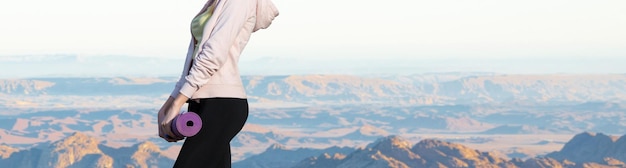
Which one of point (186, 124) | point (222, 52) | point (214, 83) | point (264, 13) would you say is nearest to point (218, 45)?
point (222, 52)

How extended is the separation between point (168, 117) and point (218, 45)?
43 cm

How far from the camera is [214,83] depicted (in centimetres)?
655

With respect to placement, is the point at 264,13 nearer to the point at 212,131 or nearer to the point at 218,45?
the point at 218,45

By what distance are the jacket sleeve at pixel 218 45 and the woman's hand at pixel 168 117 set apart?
0.09 m

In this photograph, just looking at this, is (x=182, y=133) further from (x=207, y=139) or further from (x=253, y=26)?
(x=253, y=26)

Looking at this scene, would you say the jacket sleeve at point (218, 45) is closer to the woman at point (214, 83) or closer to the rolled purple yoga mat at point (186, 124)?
the woman at point (214, 83)

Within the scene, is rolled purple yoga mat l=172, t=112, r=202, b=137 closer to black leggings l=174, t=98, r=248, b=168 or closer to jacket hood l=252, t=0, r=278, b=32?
black leggings l=174, t=98, r=248, b=168

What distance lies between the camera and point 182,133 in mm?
6316

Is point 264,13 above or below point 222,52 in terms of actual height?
above

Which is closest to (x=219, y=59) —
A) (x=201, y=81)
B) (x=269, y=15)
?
(x=201, y=81)

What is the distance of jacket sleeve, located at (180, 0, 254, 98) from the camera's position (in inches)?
250

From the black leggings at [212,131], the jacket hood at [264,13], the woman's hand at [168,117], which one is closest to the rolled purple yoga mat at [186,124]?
the woman's hand at [168,117]

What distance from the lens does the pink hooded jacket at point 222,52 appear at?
6.36 metres

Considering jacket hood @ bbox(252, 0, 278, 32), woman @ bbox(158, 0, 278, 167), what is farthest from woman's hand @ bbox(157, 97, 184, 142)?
jacket hood @ bbox(252, 0, 278, 32)
